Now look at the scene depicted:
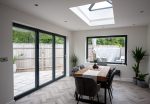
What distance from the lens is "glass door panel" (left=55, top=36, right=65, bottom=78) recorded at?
5012 mm

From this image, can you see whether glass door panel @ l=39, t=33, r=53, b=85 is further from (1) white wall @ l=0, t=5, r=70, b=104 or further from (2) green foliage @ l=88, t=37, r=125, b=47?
(2) green foliage @ l=88, t=37, r=125, b=47

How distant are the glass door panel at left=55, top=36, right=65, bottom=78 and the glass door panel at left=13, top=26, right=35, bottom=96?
138cm

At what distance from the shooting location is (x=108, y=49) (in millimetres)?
5484

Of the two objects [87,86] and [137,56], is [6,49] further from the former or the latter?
[137,56]

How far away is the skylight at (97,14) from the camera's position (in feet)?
12.4

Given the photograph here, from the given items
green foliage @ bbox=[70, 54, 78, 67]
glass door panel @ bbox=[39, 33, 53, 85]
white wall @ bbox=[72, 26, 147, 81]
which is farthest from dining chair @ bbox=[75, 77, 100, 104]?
green foliage @ bbox=[70, 54, 78, 67]

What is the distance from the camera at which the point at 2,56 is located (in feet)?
8.23

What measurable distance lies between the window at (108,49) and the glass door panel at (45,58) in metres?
2.21

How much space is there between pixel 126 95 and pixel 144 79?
4.84 feet

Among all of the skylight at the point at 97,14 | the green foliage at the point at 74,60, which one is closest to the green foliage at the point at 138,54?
the skylight at the point at 97,14

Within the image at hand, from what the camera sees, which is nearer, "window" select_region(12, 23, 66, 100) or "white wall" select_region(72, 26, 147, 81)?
"window" select_region(12, 23, 66, 100)

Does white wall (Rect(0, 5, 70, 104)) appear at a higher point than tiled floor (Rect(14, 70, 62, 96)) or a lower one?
higher

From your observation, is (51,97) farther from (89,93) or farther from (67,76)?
(67,76)

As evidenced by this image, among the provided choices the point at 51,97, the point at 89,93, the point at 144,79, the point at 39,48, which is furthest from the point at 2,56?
the point at 144,79
